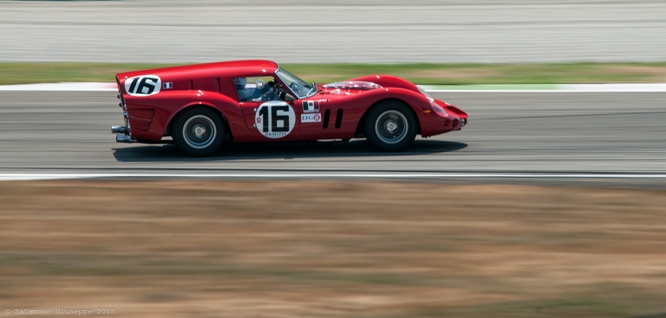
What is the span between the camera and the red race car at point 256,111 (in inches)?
399

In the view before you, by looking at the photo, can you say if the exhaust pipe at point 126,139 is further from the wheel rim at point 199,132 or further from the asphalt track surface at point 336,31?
the asphalt track surface at point 336,31

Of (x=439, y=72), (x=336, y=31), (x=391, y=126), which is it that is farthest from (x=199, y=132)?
(x=336, y=31)

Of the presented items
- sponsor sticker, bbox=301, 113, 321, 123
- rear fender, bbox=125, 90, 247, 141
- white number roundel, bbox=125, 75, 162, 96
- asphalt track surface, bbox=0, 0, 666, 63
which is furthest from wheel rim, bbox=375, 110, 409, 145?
asphalt track surface, bbox=0, 0, 666, 63

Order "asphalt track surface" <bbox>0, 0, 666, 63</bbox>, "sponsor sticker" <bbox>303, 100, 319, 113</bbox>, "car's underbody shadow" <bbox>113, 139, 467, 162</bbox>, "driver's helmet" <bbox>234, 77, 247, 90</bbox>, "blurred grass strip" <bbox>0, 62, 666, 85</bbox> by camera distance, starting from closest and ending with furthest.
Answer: "sponsor sticker" <bbox>303, 100, 319, 113</bbox>
"driver's helmet" <bbox>234, 77, 247, 90</bbox>
"car's underbody shadow" <bbox>113, 139, 467, 162</bbox>
"blurred grass strip" <bbox>0, 62, 666, 85</bbox>
"asphalt track surface" <bbox>0, 0, 666, 63</bbox>

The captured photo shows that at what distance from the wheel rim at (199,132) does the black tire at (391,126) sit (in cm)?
188

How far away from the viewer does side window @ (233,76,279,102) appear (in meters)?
10.3

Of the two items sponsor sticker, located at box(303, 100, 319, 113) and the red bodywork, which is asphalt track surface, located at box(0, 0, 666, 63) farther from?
sponsor sticker, located at box(303, 100, 319, 113)

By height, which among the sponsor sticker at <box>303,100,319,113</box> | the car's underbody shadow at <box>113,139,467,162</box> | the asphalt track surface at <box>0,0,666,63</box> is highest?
the asphalt track surface at <box>0,0,666,63</box>

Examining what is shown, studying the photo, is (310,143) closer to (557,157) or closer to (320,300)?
(557,157)

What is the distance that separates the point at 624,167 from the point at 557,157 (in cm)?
82

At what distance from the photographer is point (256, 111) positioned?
10.2m

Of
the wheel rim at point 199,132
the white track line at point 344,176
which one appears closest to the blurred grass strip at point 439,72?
the wheel rim at point 199,132

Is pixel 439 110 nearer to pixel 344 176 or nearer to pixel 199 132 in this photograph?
pixel 344 176

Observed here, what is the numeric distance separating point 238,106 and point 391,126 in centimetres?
187
